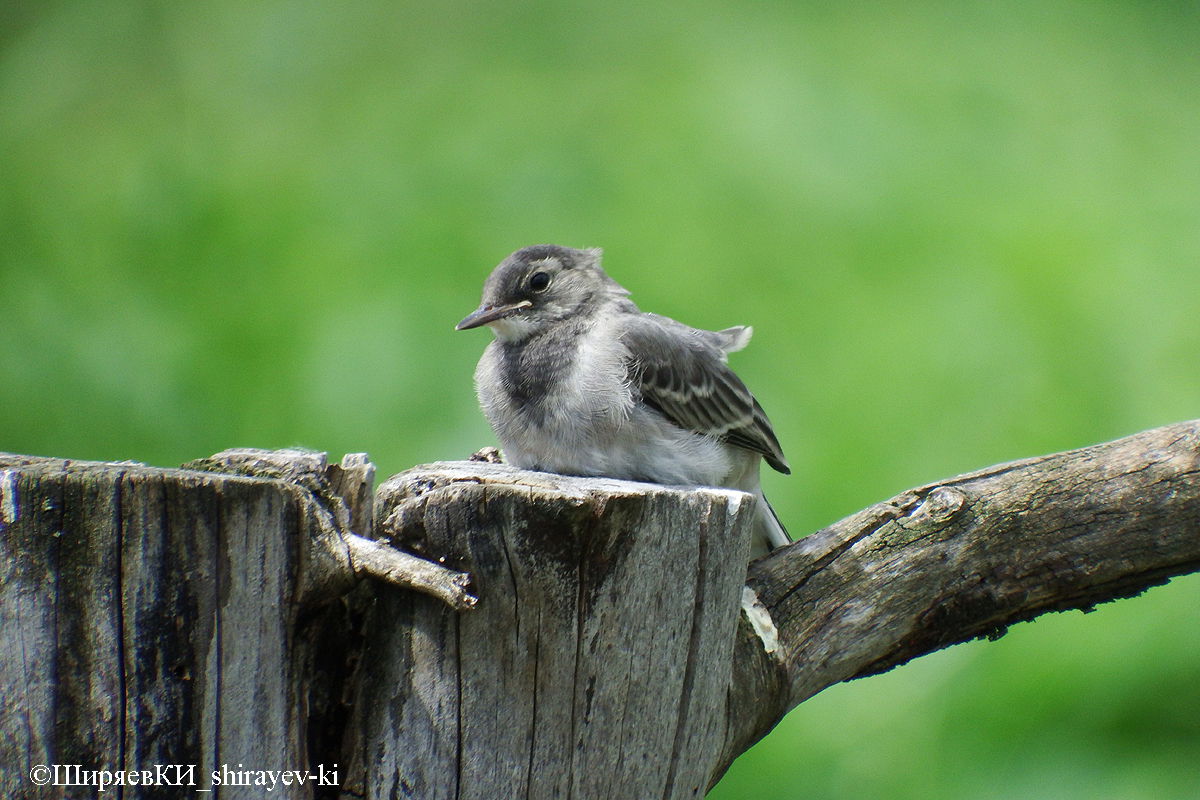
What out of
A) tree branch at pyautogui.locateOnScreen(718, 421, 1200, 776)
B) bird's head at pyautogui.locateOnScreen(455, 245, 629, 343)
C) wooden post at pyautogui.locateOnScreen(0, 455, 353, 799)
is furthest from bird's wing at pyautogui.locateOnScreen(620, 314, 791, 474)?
wooden post at pyautogui.locateOnScreen(0, 455, 353, 799)

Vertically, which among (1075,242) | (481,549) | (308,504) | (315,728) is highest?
(1075,242)

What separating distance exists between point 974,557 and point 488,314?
1.66m

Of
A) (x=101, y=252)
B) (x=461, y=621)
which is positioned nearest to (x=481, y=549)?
(x=461, y=621)

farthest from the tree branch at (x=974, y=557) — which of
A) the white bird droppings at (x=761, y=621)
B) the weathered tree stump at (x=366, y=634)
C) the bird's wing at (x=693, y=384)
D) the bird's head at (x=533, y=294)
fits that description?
the bird's head at (x=533, y=294)

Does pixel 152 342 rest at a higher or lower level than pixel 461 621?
higher

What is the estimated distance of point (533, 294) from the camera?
3.12 m

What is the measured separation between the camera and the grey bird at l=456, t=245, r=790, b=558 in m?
2.70

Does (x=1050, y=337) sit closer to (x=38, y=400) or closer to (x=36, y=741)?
(x=36, y=741)

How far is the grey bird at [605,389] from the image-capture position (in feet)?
8.84

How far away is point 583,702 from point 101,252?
3.93m

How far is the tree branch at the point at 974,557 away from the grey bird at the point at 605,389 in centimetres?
51

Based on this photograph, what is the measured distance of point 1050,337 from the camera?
4.20m

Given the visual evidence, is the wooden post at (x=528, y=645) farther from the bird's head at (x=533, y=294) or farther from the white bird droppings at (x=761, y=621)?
the bird's head at (x=533, y=294)

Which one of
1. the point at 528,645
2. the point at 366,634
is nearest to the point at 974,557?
the point at 528,645
